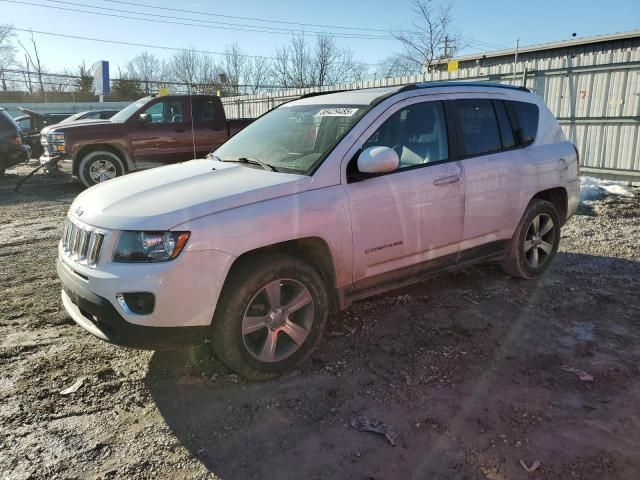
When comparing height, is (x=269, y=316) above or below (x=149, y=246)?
below

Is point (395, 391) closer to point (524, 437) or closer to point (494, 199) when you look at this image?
point (524, 437)

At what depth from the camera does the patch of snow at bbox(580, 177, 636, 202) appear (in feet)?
30.4

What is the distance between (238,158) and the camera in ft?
13.1

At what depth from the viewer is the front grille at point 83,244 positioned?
2.96 metres

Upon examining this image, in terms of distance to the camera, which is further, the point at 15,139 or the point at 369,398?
the point at 15,139

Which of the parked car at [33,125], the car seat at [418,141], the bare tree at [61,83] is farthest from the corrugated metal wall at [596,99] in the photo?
the bare tree at [61,83]

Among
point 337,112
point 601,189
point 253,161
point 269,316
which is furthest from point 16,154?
point 601,189

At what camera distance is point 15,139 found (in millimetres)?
13031

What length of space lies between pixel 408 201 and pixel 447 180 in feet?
1.57

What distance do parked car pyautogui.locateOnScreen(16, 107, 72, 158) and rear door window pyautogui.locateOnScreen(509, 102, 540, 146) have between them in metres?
14.3

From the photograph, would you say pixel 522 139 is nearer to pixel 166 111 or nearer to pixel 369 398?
pixel 369 398

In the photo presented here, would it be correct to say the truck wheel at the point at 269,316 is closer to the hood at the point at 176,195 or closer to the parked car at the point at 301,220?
the parked car at the point at 301,220

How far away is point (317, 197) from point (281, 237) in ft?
1.26

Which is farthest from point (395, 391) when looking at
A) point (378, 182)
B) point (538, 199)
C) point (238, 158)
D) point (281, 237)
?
point (538, 199)
